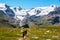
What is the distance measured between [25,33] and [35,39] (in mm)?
29375

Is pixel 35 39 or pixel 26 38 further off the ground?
pixel 26 38

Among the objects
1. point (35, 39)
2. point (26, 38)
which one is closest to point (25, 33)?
point (26, 38)

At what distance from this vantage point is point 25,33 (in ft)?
49.2

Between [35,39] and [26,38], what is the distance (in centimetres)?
2961

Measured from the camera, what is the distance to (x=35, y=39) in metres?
44.1

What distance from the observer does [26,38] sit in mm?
14719

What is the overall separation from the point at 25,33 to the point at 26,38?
47 cm

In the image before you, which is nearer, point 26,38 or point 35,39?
point 26,38

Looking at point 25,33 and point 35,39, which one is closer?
point 25,33

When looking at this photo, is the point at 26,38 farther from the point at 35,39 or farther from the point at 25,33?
the point at 35,39

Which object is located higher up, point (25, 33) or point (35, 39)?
point (25, 33)
